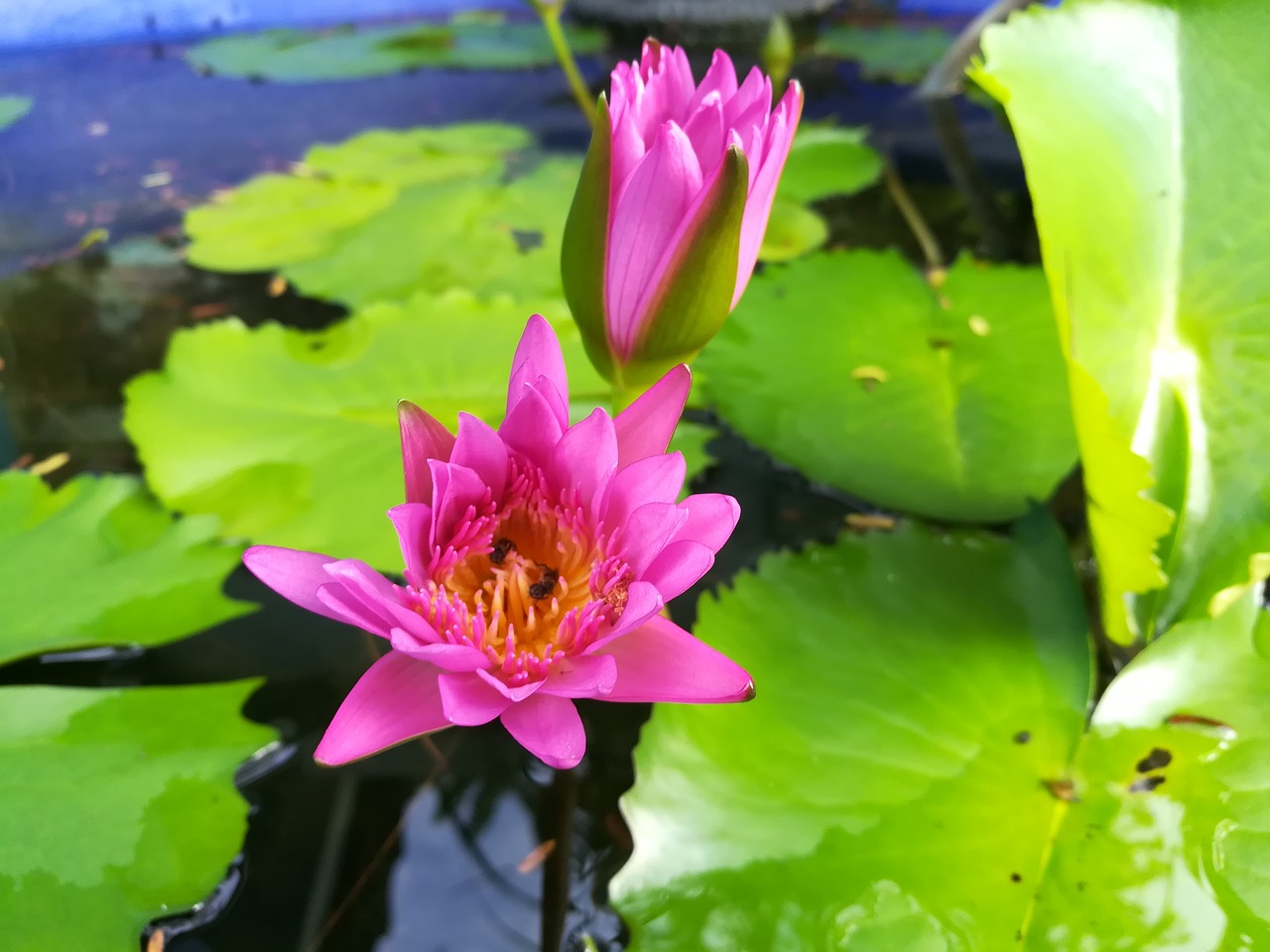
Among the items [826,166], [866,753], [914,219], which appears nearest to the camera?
[866,753]

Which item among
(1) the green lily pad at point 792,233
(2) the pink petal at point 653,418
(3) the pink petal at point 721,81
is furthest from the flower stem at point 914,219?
(2) the pink petal at point 653,418

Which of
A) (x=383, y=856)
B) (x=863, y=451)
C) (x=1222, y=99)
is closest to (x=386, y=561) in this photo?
(x=383, y=856)

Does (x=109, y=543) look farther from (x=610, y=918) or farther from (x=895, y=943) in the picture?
(x=895, y=943)

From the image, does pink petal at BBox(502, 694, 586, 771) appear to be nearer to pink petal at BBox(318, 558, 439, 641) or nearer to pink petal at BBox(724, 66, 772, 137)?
pink petal at BBox(318, 558, 439, 641)

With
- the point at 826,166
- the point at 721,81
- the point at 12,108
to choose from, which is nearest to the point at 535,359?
the point at 721,81

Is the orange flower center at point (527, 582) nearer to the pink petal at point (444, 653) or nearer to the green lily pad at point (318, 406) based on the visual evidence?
the pink petal at point (444, 653)

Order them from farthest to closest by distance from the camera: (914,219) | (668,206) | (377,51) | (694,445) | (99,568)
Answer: (377,51), (914,219), (694,445), (99,568), (668,206)

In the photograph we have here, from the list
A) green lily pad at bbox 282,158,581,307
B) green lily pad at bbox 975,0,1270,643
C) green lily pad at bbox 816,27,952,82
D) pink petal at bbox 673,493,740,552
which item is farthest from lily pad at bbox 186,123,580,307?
green lily pad at bbox 816,27,952,82

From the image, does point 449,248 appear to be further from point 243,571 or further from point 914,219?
point 914,219
